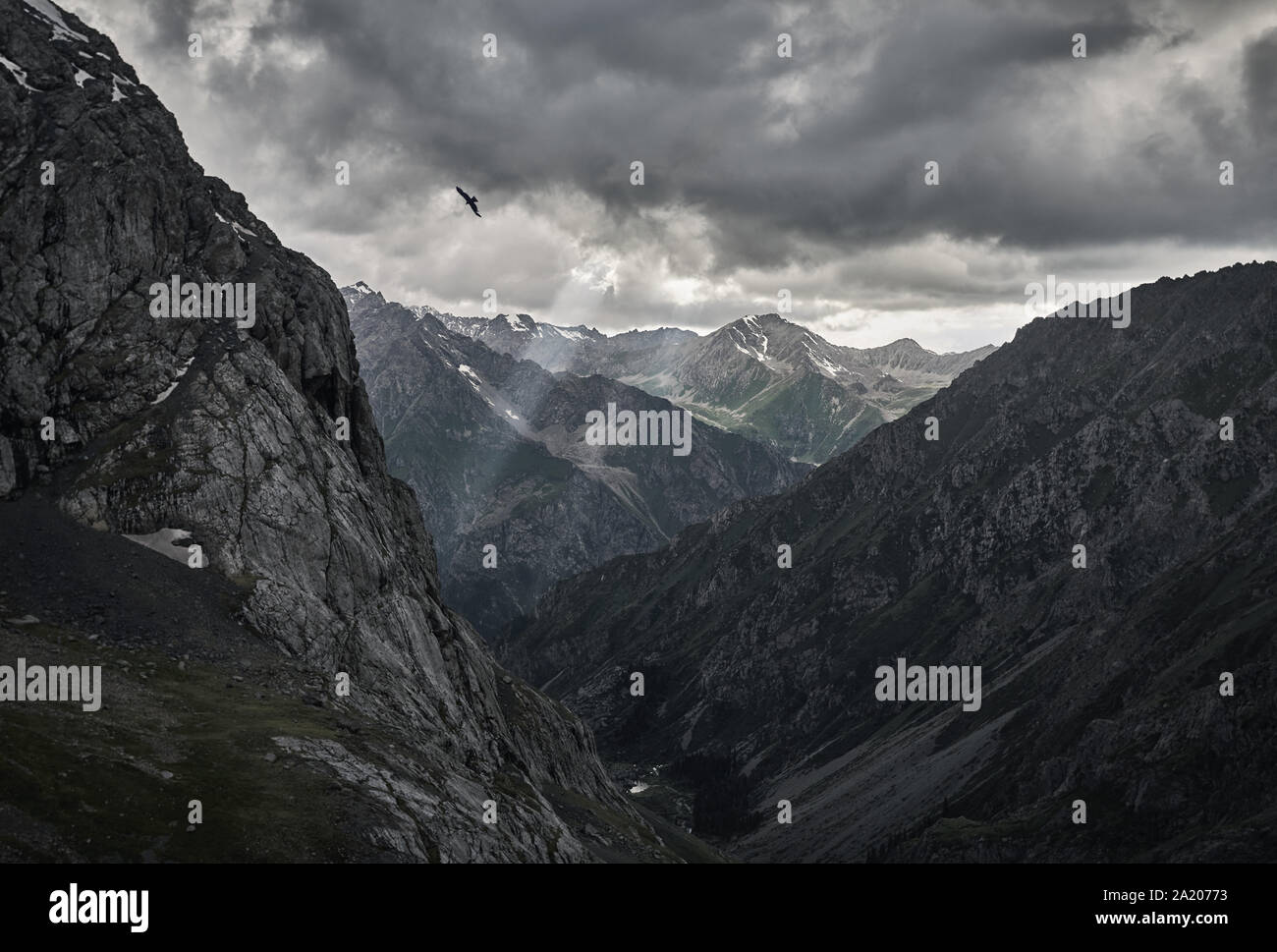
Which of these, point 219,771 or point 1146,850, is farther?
point 1146,850

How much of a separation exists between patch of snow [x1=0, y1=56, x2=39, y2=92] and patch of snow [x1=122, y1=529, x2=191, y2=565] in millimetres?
72490

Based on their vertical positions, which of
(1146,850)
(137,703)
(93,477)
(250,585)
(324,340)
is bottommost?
(1146,850)

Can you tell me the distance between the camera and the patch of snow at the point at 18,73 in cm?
13225

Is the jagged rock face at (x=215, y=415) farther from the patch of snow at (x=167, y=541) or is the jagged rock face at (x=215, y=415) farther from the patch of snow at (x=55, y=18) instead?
the patch of snow at (x=167, y=541)

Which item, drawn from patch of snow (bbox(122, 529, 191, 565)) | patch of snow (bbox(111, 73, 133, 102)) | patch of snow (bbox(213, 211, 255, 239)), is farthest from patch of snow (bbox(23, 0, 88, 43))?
patch of snow (bbox(122, 529, 191, 565))

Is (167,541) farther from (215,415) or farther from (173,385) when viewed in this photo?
(173,385)

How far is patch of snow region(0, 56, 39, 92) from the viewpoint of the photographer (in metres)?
132

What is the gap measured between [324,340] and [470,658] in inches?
1961

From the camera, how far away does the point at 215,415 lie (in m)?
114
